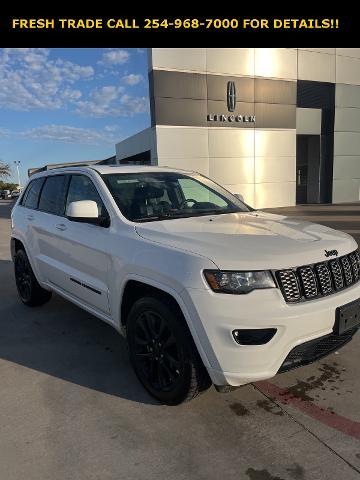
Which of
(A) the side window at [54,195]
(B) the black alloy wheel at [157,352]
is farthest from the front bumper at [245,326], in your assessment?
(A) the side window at [54,195]

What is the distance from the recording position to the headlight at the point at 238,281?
2398 millimetres

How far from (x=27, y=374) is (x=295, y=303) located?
A: 7.81ft

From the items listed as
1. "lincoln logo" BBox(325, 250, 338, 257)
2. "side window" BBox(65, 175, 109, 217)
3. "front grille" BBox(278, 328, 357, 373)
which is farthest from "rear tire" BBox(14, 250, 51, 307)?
"lincoln logo" BBox(325, 250, 338, 257)

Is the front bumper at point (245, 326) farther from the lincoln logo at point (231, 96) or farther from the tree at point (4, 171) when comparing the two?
the tree at point (4, 171)

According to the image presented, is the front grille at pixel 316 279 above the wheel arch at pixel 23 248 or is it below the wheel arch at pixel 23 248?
above

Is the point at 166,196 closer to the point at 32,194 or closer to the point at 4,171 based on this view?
the point at 32,194

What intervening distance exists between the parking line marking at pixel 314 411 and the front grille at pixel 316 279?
33.7 inches

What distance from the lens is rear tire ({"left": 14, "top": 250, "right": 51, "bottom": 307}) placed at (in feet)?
16.4

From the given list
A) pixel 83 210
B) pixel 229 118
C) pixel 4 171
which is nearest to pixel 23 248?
pixel 83 210

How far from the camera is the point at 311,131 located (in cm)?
2020

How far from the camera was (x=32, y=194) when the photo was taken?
514cm

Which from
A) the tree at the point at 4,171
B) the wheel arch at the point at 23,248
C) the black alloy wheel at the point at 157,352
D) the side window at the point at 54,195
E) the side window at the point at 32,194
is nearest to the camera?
the black alloy wheel at the point at 157,352

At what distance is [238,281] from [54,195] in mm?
2851
